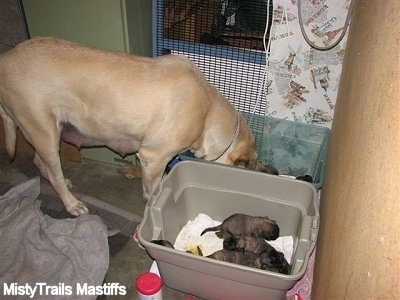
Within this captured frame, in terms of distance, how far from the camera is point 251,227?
6.81 ft

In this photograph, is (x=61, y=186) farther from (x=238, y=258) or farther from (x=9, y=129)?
(x=238, y=258)

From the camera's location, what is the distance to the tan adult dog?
6.30 feet

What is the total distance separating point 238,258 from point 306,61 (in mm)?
1398

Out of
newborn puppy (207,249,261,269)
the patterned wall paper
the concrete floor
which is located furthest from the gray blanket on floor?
the patterned wall paper

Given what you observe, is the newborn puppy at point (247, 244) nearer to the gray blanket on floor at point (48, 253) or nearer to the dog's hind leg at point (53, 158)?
the gray blanket on floor at point (48, 253)

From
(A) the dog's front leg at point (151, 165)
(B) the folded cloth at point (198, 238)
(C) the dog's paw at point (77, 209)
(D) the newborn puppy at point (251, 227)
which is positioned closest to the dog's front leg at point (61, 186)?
(C) the dog's paw at point (77, 209)

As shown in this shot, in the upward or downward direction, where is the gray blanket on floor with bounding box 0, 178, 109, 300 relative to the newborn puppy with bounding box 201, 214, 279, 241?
downward

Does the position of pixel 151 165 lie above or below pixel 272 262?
above

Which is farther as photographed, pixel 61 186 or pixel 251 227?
pixel 61 186

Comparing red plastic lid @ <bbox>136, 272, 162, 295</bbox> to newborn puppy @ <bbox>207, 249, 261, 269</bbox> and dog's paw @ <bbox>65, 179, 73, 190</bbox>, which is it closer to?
newborn puppy @ <bbox>207, 249, 261, 269</bbox>

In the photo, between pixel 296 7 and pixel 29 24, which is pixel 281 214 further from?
pixel 29 24

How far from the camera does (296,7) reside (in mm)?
2256

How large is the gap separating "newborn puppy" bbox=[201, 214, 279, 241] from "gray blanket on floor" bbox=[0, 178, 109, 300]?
0.75 metres

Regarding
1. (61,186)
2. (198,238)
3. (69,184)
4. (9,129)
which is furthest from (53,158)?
(198,238)
